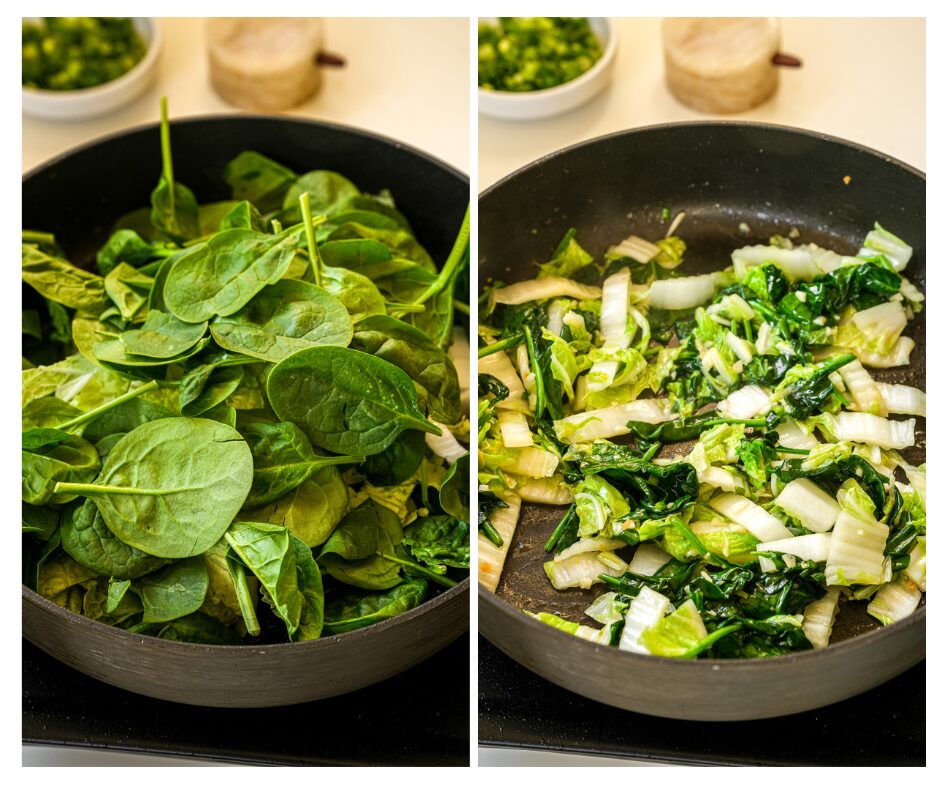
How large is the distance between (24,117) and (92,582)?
96 centimetres

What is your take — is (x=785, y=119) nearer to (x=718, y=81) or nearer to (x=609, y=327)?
(x=718, y=81)

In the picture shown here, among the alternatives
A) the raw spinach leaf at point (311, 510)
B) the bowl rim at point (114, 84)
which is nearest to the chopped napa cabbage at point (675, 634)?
the raw spinach leaf at point (311, 510)

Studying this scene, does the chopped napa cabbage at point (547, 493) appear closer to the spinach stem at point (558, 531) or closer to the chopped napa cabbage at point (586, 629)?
the spinach stem at point (558, 531)

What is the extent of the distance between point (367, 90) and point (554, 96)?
33 cm

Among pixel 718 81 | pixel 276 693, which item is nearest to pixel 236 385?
pixel 276 693

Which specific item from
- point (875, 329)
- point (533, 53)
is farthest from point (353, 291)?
point (533, 53)

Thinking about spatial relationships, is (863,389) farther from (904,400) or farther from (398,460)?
(398,460)

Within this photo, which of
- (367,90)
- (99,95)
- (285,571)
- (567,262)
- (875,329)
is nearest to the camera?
(285,571)

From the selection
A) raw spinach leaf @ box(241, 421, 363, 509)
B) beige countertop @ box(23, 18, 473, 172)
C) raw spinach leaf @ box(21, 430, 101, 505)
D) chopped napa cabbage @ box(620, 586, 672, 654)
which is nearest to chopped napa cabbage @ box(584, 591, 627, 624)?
chopped napa cabbage @ box(620, 586, 672, 654)

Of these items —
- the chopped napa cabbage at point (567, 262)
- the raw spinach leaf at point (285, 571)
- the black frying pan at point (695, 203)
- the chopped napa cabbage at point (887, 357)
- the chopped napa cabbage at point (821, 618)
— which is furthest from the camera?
the chopped napa cabbage at point (567, 262)

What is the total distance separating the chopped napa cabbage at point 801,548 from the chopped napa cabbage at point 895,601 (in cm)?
8

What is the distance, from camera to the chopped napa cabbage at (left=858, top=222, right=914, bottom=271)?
4.59 feet

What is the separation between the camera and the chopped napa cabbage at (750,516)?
1160mm

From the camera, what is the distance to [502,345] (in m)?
1.28
